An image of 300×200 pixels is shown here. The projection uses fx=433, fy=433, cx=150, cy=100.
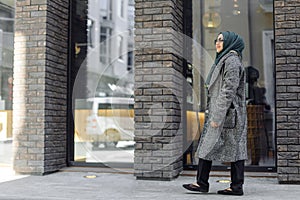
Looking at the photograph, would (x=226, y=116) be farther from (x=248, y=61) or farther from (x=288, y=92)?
(x=248, y=61)

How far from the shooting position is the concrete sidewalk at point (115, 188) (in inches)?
175

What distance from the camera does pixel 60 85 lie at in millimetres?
6430

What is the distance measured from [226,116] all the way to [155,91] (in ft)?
4.21

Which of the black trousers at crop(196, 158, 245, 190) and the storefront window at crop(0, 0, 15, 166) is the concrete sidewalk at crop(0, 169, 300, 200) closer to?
the black trousers at crop(196, 158, 245, 190)

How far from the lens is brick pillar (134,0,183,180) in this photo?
214 inches

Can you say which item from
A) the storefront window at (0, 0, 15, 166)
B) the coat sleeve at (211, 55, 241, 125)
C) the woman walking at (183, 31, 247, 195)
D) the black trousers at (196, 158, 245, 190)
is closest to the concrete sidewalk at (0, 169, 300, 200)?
the black trousers at (196, 158, 245, 190)

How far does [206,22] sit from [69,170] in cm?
304

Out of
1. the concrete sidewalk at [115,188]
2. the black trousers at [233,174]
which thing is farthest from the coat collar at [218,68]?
the concrete sidewalk at [115,188]

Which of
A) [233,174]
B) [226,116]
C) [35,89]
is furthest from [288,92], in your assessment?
[35,89]

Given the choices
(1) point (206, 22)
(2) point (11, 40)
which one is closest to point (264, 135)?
(1) point (206, 22)

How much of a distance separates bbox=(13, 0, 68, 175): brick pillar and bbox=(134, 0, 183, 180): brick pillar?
1.33 m

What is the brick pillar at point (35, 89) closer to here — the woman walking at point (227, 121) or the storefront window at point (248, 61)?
the storefront window at point (248, 61)

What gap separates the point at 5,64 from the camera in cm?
754

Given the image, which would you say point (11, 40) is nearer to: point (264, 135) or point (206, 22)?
point (206, 22)
